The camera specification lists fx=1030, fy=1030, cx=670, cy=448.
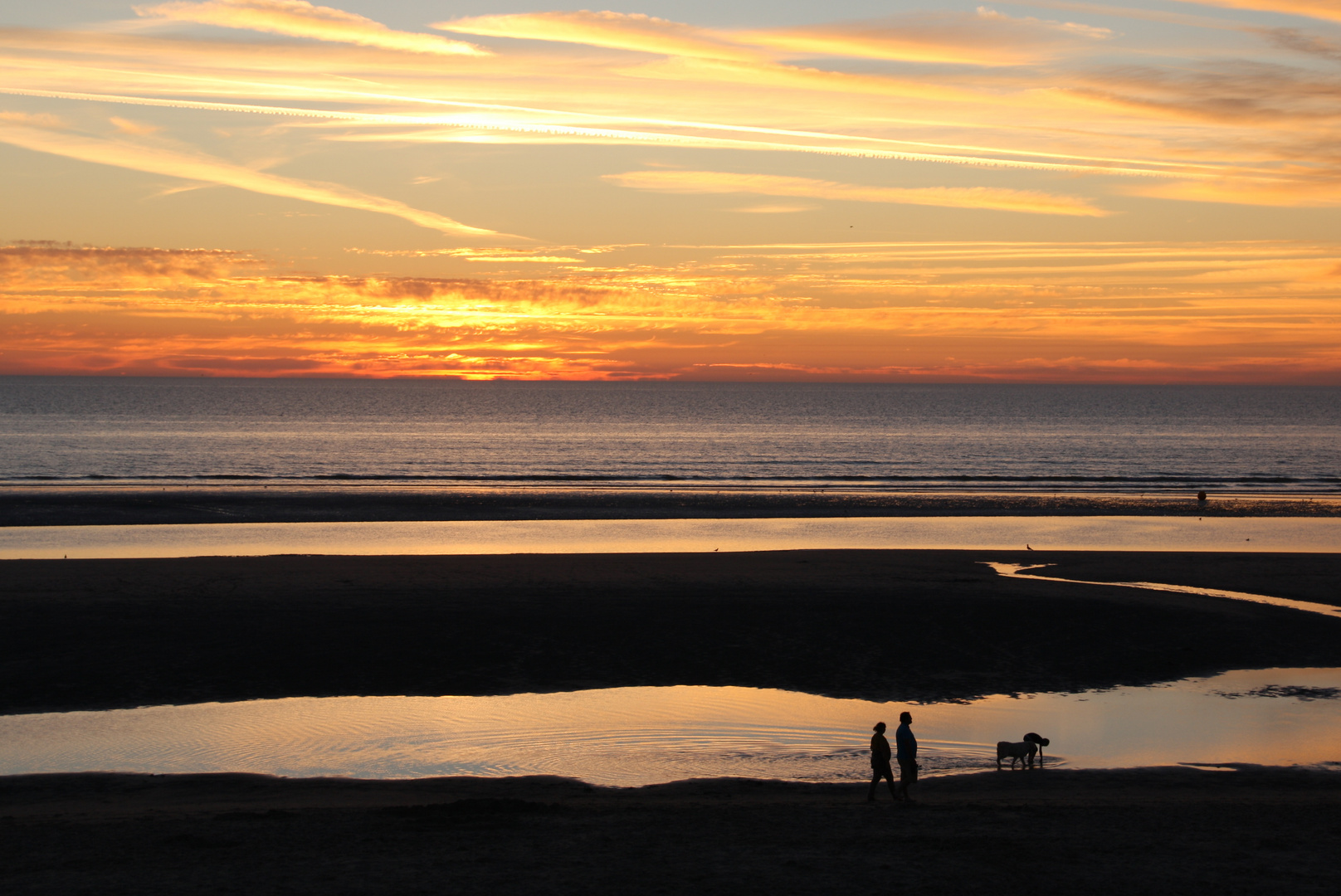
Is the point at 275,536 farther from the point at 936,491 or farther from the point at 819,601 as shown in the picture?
the point at 936,491

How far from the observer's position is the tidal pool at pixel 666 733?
1700cm

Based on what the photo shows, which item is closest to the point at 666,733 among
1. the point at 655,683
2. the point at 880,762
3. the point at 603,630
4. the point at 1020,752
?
the point at 655,683

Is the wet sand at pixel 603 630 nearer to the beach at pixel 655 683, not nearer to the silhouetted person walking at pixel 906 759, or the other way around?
the beach at pixel 655 683

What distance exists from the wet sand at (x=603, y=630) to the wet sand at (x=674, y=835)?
6092 millimetres

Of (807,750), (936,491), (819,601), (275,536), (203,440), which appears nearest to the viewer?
(807,750)

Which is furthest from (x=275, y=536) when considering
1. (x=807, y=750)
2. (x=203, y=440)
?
(x=203, y=440)

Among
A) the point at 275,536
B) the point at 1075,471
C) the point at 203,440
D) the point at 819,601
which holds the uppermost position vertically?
the point at 203,440

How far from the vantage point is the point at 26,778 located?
624 inches

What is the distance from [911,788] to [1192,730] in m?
6.79

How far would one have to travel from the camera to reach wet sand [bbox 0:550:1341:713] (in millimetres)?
22406

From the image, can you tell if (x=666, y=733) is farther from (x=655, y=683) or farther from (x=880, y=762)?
(x=880, y=762)

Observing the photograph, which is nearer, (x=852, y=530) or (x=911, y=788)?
(x=911, y=788)

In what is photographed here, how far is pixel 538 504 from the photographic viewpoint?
58969 millimetres

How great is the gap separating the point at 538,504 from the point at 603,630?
3304cm
